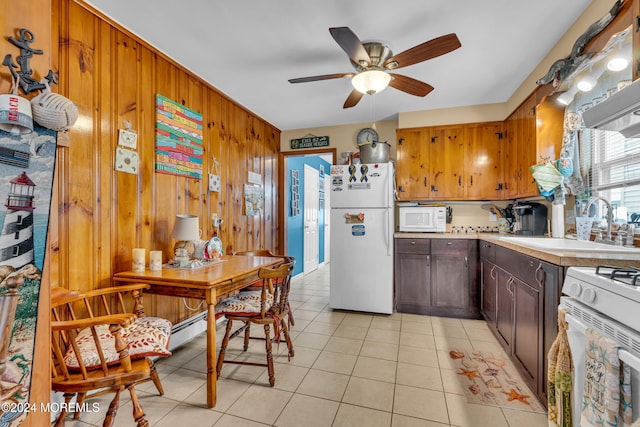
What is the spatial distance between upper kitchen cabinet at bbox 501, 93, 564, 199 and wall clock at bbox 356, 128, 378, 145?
1.63 metres

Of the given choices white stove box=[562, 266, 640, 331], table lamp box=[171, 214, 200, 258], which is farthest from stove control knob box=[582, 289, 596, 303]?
table lamp box=[171, 214, 200, 258]

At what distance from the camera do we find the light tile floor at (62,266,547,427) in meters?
1.65

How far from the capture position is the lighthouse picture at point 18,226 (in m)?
0.93

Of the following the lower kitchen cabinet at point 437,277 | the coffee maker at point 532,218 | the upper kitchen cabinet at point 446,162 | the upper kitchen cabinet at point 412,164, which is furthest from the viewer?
the upper kitchen cabinet at point 412,164

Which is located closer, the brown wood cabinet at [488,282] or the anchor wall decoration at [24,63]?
the anchor wall decoration at [24,63]

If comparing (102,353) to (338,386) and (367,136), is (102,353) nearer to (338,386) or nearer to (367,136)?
(338,386)

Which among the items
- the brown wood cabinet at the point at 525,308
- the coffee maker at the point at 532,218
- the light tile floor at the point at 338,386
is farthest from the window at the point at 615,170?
the light tile floor at the point at 338,386

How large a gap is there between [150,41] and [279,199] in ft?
8.74

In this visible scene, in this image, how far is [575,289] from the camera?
3.87ft

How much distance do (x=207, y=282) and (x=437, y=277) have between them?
2.59 metres

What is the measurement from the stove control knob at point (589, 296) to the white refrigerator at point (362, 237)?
2186 millimetres

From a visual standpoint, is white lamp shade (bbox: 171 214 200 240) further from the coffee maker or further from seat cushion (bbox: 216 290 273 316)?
the coffee maker

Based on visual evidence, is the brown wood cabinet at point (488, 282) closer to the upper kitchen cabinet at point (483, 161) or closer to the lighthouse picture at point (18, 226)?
the upper kitchen cabinet at point (483, 161)

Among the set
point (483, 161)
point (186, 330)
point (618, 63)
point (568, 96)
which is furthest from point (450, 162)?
point (186, 330)
